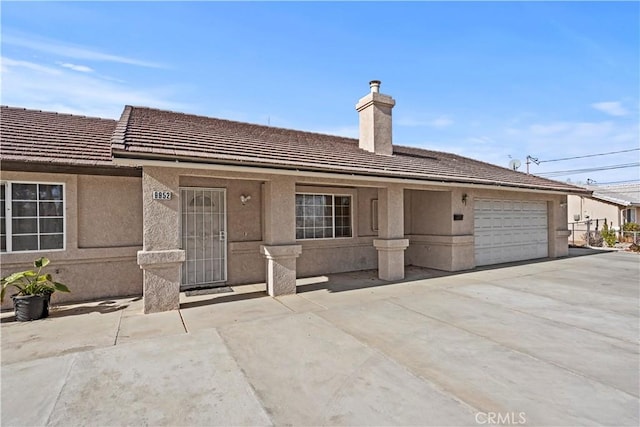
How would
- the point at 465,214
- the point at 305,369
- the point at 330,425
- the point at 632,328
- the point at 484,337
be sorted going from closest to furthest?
the point at 330,425 → the point at 305,369 → the point at 484,337 → the point at 632,328 → the point at 465,214

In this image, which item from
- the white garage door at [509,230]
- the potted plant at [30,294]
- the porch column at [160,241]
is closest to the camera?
the potted plant at [30,294]

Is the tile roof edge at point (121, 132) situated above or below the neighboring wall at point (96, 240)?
above

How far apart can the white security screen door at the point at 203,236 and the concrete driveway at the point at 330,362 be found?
4.55ft

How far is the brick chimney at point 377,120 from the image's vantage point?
11367mm

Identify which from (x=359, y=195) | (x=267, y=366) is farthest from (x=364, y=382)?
(x=359, y=195)

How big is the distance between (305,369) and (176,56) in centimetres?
863

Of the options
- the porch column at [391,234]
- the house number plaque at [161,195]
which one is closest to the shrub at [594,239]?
the porch column at [391,234]

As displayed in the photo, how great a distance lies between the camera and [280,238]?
7848 mm

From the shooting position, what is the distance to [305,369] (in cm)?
402

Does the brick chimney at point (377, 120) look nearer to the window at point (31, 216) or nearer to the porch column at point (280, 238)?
the porch column at point (280, 238)

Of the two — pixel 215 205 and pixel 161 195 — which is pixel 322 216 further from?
pixel 161 195

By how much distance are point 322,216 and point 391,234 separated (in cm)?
246

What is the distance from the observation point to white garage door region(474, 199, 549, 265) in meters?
12.1

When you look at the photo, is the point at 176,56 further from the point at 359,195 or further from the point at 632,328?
the point at 632,328
